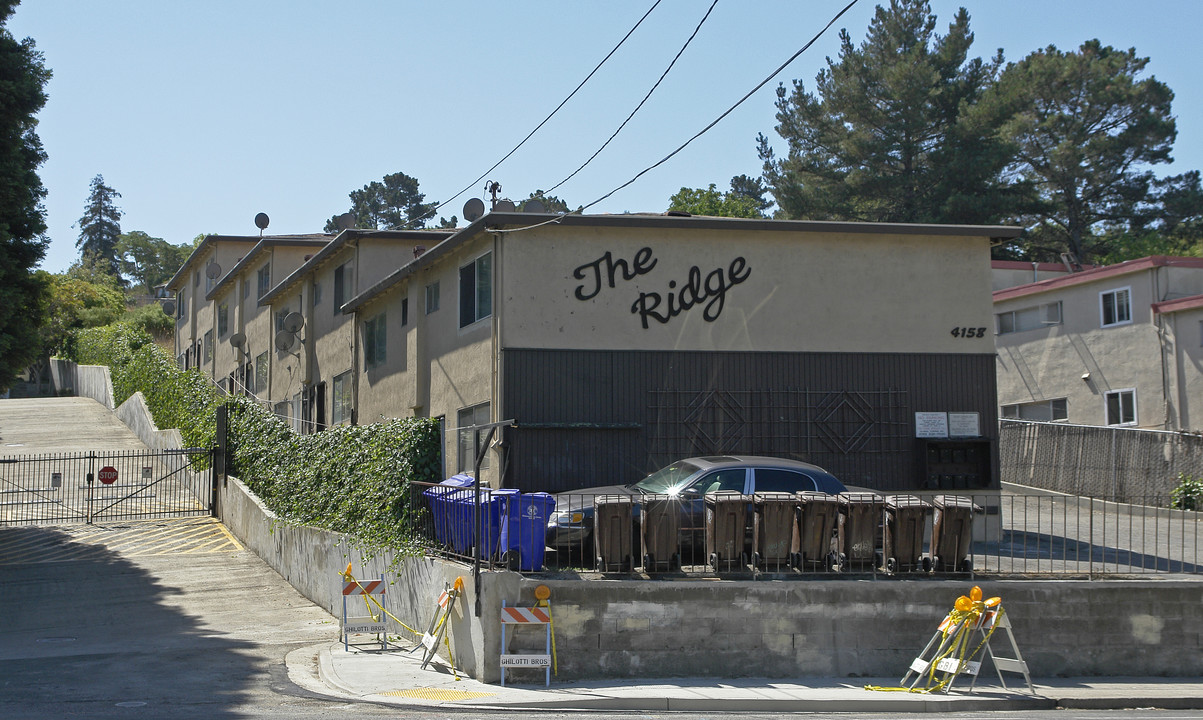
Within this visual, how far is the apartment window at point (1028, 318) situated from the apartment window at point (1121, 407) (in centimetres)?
275

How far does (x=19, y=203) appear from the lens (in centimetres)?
1923

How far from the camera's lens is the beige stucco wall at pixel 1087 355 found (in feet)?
94.2

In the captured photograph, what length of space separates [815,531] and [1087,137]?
4440cm

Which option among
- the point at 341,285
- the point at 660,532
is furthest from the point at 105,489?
the point at 660,532

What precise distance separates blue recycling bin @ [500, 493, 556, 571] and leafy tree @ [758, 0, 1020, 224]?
37.0 m

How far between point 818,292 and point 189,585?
12.1 m

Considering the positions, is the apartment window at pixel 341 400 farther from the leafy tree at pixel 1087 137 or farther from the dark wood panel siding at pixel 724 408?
the leafy tree at pixel 1087 137

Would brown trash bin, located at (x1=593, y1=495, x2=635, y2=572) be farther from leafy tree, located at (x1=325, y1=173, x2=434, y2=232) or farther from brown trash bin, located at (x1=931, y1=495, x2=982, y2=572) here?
leafy tree, located at (x1=325, y1=173, x2=434, y2=232)

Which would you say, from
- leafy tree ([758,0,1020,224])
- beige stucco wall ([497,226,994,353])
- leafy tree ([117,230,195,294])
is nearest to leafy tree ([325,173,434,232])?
leafy tree ([117,230,195,294])

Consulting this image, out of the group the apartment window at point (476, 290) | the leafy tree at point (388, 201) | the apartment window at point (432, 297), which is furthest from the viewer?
the leafy tree at point (388, 201)

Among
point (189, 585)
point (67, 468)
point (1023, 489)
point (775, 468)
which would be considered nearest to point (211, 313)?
point (67, 468)

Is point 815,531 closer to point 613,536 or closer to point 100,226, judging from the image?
point 613,536

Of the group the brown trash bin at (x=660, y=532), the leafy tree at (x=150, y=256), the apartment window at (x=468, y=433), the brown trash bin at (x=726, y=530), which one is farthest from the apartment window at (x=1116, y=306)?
the leafy tree at (x=150, y=256)

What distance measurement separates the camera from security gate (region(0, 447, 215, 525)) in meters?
27.1
